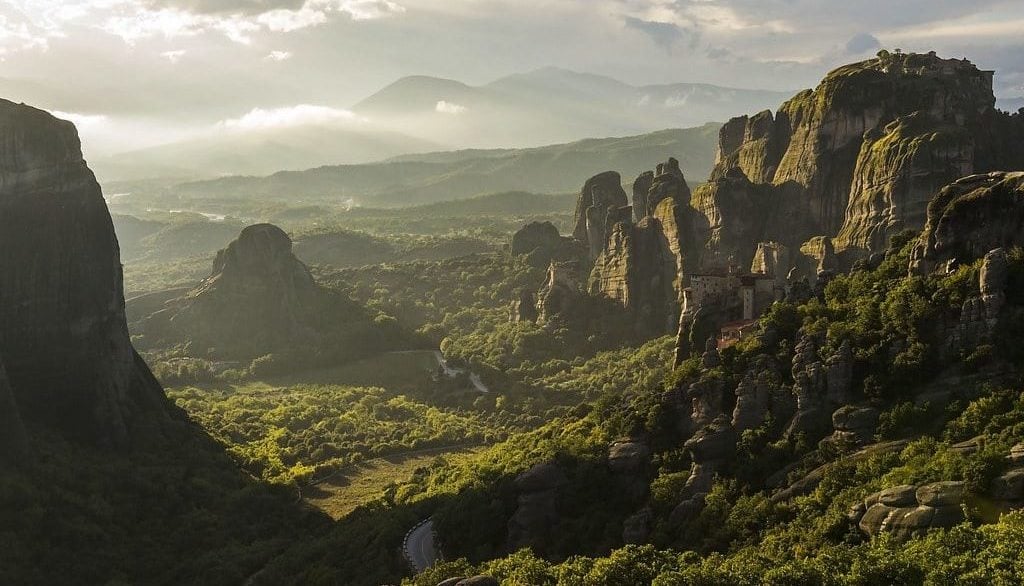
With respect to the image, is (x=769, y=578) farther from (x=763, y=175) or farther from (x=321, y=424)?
(x=763, y=175)

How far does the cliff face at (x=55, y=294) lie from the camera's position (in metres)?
85.3

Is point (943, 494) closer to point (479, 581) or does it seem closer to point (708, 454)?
point (708, 454)

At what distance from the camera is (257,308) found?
15875cm

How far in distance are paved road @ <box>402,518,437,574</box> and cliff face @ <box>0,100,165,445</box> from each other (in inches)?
1318

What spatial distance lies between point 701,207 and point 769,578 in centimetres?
9149

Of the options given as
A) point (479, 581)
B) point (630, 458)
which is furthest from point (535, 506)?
point (479, 581)

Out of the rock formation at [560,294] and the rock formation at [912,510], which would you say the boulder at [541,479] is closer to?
the rock formation at [912,510]

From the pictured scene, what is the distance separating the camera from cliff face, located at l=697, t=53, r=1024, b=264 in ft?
314

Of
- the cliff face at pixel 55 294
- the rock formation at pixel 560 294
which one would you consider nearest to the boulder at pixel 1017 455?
the cliff face at pixel 55 294

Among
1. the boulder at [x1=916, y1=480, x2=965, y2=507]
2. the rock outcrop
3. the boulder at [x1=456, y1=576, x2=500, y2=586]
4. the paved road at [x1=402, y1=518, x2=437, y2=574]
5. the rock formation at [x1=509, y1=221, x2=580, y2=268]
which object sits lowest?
the paved road at [x1=402, y1=518, x2=437, y2=574]

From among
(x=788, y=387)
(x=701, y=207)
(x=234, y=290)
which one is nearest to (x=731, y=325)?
(x=788, y=387)

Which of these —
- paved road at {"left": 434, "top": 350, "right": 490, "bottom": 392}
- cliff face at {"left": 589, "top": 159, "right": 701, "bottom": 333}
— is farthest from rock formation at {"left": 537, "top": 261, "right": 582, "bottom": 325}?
paved road at {"left": 434, "top": 350, "right": 490, "bottom": 392}

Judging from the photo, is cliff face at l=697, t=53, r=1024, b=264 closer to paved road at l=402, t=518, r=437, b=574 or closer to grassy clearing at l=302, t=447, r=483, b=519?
grassy clearing at l=302, t=447, r=483, b=519

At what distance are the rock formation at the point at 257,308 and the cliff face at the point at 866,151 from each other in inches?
2587
